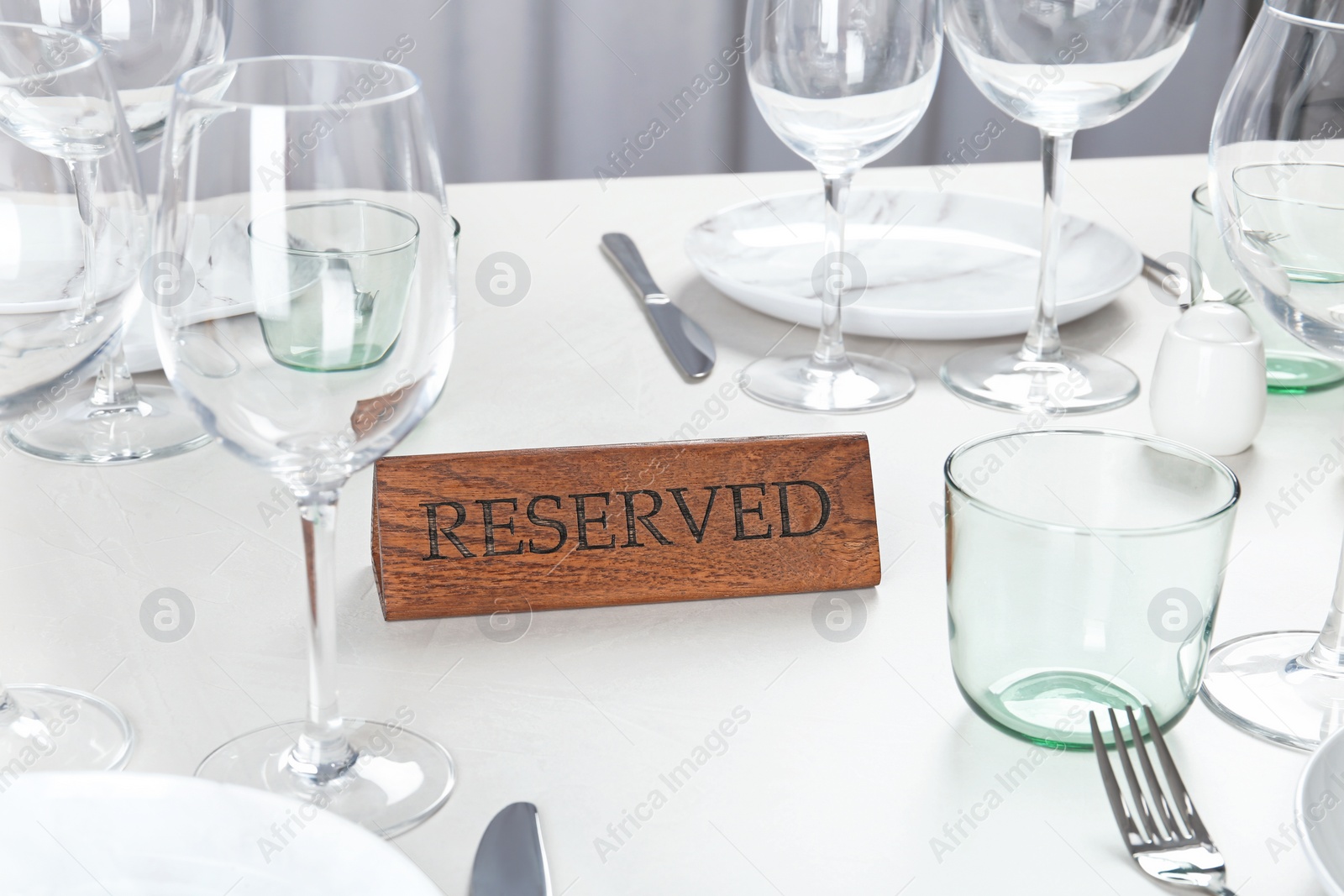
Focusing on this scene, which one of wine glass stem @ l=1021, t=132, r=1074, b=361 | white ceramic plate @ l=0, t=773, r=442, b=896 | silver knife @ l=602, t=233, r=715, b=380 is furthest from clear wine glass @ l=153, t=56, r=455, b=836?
wine glass stem @ l=1021, t=132, r=1074, b=361

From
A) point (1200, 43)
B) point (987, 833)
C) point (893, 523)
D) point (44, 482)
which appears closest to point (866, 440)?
point (893, 523)

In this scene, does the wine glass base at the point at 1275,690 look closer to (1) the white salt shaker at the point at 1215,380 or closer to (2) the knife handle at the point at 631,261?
(1) the white salt shaker at the point at 1215,380

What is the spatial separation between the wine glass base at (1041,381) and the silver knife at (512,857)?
454mm

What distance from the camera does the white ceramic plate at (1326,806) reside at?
39cm

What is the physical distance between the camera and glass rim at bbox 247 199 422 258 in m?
0.38

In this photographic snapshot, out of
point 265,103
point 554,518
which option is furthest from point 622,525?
point 265,103

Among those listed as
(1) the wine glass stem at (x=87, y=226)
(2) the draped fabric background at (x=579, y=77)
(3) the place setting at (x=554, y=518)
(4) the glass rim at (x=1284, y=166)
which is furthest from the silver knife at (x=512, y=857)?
(2) the draped fabric background at (x=579, y=77)

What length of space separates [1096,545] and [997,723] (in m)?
0.09

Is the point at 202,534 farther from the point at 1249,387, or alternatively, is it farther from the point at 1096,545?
the point at 1249,387

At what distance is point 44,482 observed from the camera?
70cm

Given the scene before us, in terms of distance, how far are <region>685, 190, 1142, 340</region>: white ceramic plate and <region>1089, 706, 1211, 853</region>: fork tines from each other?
0.45 m

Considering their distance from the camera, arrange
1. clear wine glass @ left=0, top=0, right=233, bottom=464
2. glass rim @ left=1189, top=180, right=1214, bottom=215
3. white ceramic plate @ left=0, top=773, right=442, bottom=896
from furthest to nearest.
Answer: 1. glass rim @ left=1189, top=180, right=1214, bottom=215
2. clear wine glass @ left=0, top=0, right=233, bottom=464
3. white ceramic plate @ left=0, top=773, right=442, bottom=896

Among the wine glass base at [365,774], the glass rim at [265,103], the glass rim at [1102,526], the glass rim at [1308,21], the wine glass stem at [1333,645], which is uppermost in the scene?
the glass rim at [1308,21]

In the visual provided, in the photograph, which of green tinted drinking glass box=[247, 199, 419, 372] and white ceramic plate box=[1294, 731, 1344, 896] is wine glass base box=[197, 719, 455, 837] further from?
white ceramic plate box=[1294, 731, 1344, 896]
